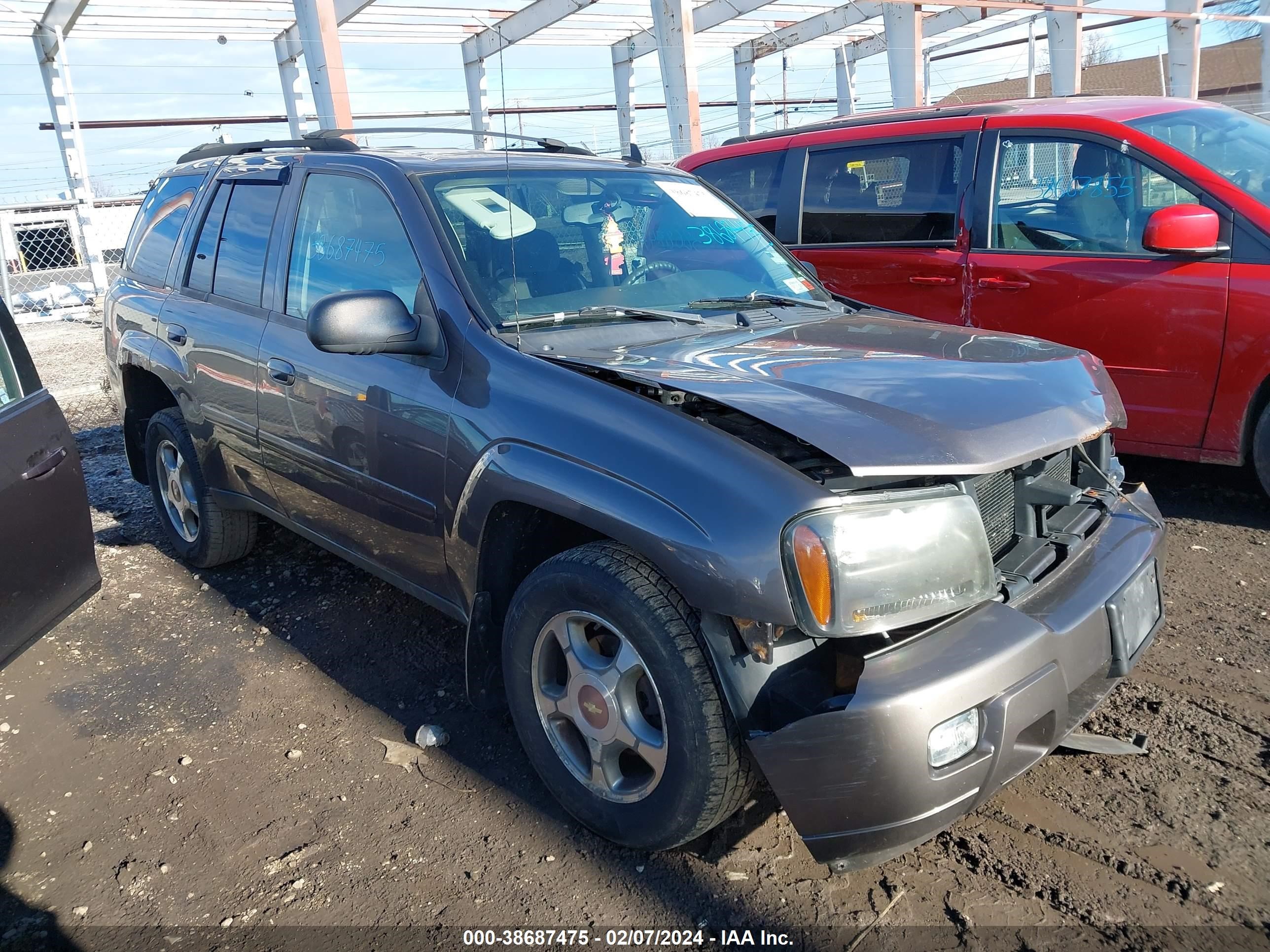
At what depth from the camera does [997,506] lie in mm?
2502

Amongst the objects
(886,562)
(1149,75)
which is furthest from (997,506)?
(1149,75)

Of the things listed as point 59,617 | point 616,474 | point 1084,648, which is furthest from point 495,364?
point 59,617

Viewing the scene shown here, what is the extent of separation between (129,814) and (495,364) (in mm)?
1711

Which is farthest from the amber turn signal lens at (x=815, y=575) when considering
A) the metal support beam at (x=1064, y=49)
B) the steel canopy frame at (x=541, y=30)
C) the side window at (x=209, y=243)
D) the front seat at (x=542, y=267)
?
the metal support beam at (x=1064, y=49)

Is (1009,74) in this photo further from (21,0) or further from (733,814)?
(733,814)

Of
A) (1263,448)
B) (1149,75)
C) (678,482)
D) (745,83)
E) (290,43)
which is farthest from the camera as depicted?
Result: (1149,75)

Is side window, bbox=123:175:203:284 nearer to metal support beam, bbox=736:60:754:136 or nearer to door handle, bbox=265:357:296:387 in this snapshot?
door handle, bbox=265:357:296:387

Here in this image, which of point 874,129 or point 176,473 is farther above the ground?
point 874,129

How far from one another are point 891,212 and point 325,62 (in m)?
7.72

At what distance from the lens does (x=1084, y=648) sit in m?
2.27

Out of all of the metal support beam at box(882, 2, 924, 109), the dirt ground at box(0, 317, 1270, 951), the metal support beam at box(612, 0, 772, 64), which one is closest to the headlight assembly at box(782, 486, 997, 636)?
the dirt ground at box(0, 317, 1270, 951)

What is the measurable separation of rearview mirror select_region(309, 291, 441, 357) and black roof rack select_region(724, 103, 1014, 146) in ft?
11.8

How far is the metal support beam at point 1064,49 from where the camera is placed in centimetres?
1412

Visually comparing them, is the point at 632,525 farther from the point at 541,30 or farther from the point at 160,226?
the point at 541,30
